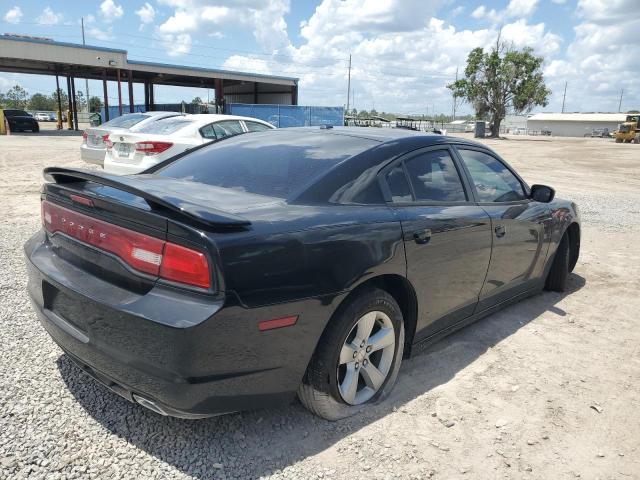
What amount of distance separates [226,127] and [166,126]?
3.70ft

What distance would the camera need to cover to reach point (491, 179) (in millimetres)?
3938

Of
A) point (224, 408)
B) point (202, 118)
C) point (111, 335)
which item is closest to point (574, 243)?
point (224, 408)

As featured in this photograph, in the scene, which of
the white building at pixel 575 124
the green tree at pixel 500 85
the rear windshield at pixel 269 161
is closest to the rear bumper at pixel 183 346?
the rear windshield at pixel 269 161

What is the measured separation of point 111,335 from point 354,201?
137 centimetres

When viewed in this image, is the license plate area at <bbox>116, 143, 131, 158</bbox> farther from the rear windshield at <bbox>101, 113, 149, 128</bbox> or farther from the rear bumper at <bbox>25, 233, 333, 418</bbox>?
the rear bumper at <bbox>25, 233, 333, 418</bbox>

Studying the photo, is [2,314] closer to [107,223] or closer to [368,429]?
[107,223]

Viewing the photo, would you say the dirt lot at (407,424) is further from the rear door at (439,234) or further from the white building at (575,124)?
the white building at (575,124)

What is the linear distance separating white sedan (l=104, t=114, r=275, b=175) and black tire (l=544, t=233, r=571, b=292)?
5168mm

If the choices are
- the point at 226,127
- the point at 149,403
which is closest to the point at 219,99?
the point at 226,127

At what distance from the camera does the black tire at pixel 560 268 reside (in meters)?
4.86

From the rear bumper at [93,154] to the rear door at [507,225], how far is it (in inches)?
373

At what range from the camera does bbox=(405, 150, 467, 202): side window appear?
3.16m

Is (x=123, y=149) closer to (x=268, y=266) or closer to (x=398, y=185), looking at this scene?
(x=398, y=185)

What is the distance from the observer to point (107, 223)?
233 cm
